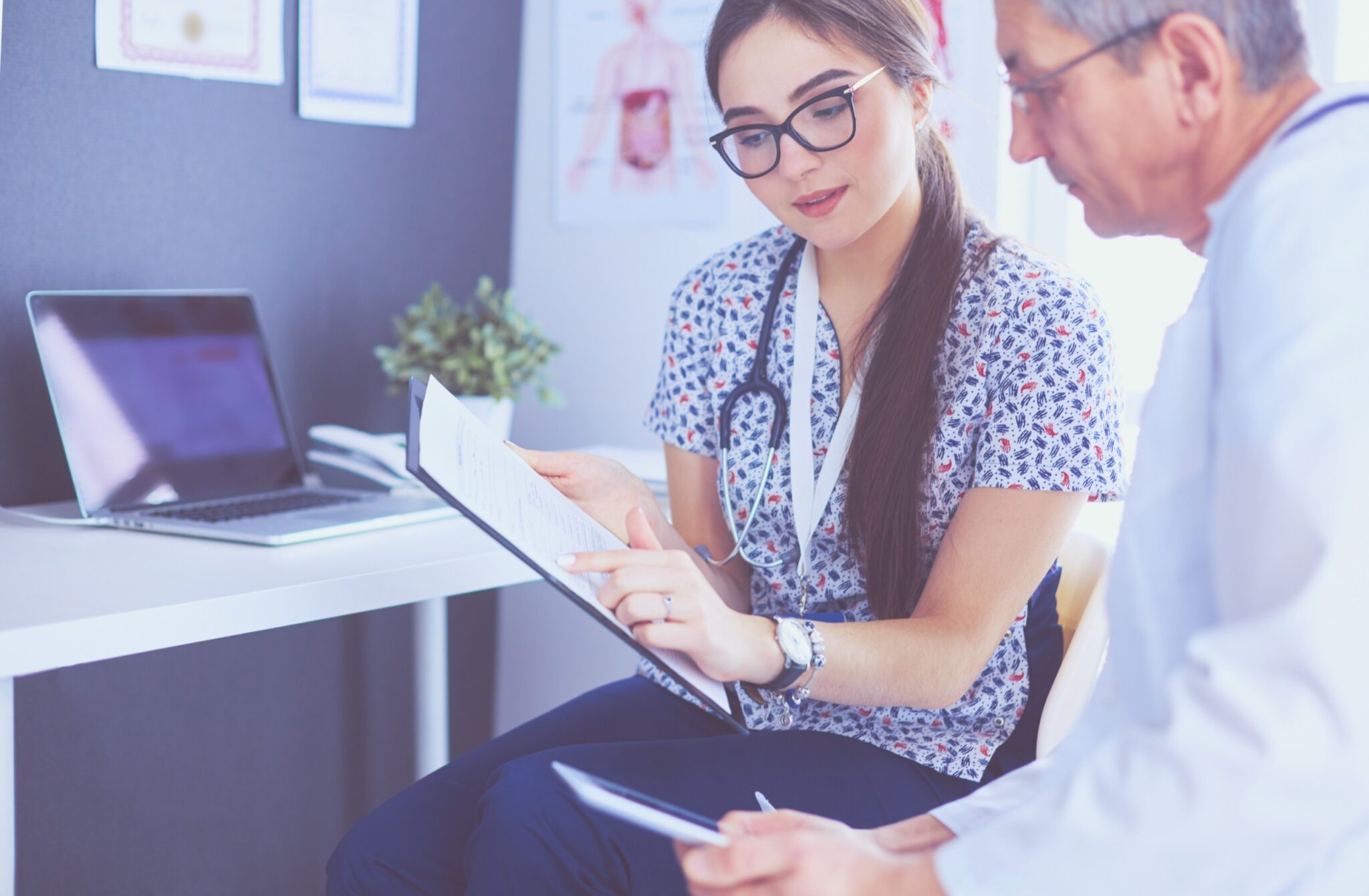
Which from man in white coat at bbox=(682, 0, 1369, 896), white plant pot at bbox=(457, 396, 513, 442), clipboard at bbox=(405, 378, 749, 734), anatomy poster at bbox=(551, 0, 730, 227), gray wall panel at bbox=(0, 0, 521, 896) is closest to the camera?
man in white coat at bbox=(682, 0, 1369, 896)

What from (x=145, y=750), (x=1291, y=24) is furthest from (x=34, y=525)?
(x=1291, y=24)

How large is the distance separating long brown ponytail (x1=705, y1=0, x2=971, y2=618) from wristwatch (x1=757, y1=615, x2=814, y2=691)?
0.16 meters

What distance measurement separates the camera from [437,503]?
5.36 feet

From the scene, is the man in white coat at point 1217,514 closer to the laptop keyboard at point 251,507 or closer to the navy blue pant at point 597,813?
the navy blue pant at point 597,813

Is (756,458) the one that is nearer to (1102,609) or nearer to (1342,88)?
(1102,609)

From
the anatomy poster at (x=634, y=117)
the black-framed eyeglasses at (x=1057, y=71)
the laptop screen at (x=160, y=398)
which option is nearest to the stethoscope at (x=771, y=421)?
the black-framed eyeglasses at (x=1057, y=71)

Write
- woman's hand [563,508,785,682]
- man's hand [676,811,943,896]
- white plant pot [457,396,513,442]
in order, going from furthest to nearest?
white plant pot [457,396,513,442], woman's hand [563,508,785,682], man's hand [676,811,943,896]

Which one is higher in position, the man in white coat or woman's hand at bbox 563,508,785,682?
the man in white coat

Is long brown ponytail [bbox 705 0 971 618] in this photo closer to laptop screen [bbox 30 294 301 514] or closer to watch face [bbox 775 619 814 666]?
watch face [bbox 775 619 814 666]

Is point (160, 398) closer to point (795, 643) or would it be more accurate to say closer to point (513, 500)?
point (513, 500)

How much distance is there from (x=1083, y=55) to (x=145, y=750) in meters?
1.60

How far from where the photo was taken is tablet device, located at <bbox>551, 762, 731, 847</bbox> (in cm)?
70

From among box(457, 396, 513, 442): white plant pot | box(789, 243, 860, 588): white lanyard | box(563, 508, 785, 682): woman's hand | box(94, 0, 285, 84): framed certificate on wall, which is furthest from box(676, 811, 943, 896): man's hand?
box(94, 0, 285, 84): framed certificate on wall

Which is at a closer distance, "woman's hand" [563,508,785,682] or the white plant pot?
"woman's hand" [563,508,785,682]
